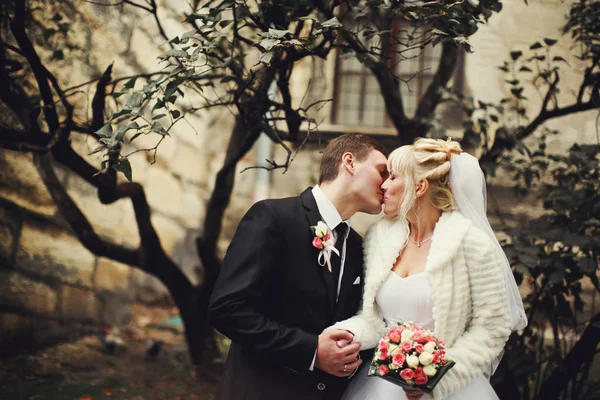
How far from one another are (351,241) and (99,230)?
3611 millimetres

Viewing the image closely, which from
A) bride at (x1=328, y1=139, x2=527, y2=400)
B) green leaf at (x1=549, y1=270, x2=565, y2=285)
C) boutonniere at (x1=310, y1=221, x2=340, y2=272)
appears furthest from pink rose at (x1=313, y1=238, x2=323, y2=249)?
green leaf at (x1=549, y1=270, x2=565, y2=285)

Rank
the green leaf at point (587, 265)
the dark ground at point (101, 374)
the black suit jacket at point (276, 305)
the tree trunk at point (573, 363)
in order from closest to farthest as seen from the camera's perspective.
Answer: the black suit jacket at point (276, 305) < the green leaf at point (587, 265) < the tree trunk at point (573, 363) < the dark ground at point (101, 374)

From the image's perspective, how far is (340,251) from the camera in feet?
9.44

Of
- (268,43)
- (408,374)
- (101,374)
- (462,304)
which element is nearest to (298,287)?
(408,374)

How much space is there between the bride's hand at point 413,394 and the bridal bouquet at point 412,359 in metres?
0.12

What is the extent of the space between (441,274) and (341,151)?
2.41ft

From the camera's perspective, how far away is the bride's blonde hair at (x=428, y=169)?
9.36ft

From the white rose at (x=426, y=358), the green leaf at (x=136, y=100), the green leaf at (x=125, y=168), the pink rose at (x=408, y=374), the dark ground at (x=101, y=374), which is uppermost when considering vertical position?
the green leaf at (x=136, y=100)

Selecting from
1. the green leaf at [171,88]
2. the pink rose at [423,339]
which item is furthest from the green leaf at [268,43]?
the pink rose at [423,339]

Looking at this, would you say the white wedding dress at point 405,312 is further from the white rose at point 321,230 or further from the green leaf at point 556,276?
the green leaf at point 556,276

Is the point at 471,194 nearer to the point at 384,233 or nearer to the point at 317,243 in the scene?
the point at 384,233

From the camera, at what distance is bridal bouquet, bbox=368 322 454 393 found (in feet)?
7.78

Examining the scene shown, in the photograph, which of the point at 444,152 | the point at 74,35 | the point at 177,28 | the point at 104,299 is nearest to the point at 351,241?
the point at 444,152

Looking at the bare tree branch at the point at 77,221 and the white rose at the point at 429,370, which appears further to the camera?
the bare tree branch at the point at 77,221
